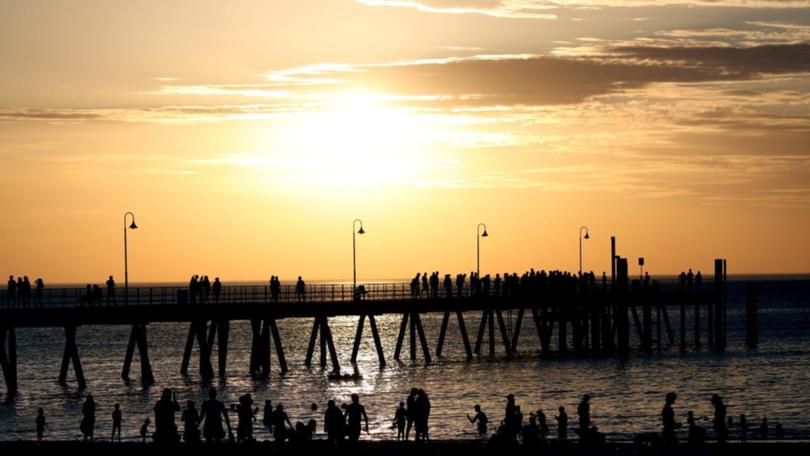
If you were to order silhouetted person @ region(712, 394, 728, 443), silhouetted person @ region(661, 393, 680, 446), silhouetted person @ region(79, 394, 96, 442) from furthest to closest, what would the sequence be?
silhouetted person @ region(79, 394, 96, 442), silhouetted person @ region(712, 394, 728, 443), silhouetted person @ region(661, 393, 680, 446)

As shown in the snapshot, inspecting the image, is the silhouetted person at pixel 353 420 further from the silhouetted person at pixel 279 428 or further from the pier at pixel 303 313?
the pier at pixel 303 313

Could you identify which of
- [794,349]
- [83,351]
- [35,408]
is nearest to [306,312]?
[35,408]

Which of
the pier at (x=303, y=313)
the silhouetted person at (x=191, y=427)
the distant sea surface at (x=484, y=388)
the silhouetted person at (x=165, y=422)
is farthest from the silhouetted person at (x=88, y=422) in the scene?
the pier at (x=303, y=313)

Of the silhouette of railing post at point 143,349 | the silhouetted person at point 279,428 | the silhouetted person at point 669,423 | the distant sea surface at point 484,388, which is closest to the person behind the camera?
the silhouetted person at point 669,423

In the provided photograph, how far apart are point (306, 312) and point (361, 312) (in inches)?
184

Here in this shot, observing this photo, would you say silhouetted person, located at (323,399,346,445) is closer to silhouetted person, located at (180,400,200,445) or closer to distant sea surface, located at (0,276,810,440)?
silhouetted person, located at (180,400,200,445)

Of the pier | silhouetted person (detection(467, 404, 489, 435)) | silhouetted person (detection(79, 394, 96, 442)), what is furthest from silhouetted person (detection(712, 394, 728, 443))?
the pier

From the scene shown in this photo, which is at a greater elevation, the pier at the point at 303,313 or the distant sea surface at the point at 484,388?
the pier at the point at 303,313

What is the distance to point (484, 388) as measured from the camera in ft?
222

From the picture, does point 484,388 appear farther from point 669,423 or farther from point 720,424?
point 669,423

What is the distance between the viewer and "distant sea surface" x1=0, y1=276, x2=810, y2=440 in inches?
2173

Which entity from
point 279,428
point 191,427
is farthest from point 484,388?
point 191,427

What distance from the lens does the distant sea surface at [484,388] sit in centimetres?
5519

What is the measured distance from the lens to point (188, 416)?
3503 centimetres
